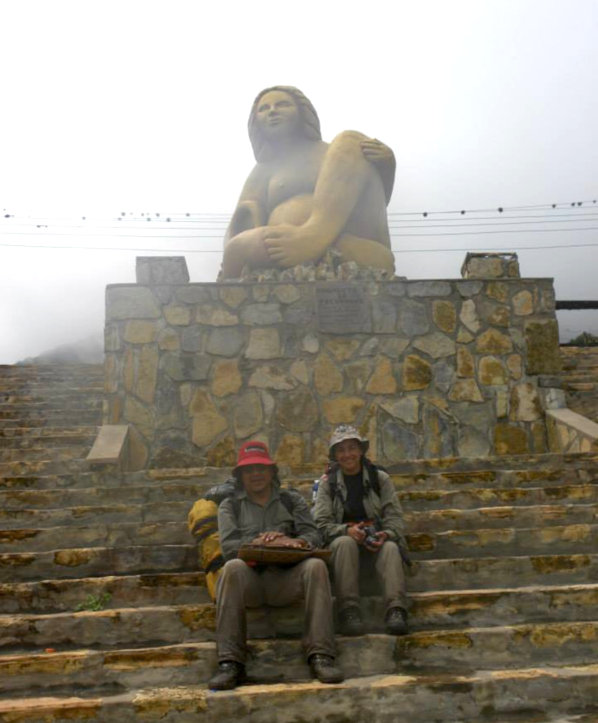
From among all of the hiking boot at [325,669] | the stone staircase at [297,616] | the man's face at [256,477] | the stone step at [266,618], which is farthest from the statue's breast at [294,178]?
the hiking boot at [325,669]

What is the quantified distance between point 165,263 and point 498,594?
4401 mm

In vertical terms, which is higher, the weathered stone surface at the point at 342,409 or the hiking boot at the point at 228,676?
the weathered stone surface at the point at 342,409

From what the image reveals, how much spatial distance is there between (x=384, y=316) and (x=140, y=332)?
2072mm

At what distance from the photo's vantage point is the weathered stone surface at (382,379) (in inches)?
269

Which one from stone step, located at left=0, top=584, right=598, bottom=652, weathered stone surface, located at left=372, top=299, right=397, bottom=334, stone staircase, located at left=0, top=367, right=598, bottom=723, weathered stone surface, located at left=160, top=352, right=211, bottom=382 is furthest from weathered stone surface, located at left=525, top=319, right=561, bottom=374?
stone step, located at left=0, top=584, right=598, bottom=652

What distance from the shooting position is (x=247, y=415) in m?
6.72

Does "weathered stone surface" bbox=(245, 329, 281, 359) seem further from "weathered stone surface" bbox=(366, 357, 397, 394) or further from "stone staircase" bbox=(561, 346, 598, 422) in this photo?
"stone staircase" bbox=(561, 346, 598, 422)

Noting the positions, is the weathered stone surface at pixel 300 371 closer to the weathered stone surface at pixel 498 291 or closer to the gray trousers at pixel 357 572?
the weathered stone surface at pixel 498 291

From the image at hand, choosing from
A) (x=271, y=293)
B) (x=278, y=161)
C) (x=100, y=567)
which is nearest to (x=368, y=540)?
(x=100, y=567)

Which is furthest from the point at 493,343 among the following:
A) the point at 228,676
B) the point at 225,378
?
the point at 228,676

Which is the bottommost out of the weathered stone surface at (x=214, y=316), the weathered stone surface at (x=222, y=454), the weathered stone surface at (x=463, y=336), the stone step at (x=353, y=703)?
the stone step at (x=353, y=703)

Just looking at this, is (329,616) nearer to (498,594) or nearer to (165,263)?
(498,594)

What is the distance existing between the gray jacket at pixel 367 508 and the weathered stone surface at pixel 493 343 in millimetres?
3414

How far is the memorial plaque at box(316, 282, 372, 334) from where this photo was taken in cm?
690
